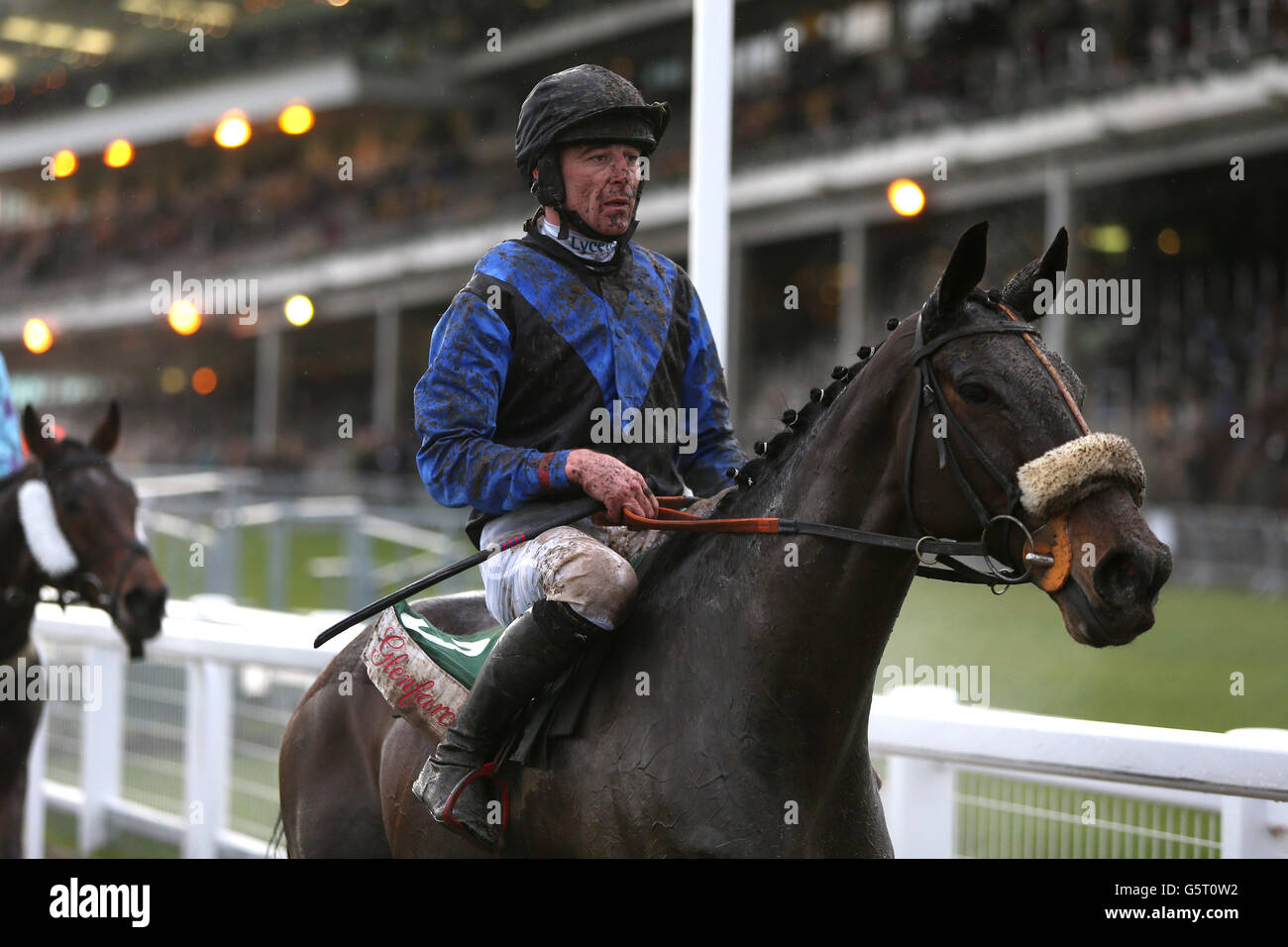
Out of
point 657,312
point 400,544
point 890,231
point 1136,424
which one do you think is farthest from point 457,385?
point 890,231

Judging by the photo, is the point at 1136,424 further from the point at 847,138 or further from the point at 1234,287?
the point at 847,138

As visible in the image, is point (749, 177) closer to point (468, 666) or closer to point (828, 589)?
point (468, 666)

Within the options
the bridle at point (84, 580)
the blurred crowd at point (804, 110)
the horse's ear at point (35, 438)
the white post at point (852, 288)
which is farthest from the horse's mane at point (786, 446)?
the white post at point (852, 288)

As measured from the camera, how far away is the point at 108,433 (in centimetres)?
491

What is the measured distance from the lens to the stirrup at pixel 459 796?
8.09ft

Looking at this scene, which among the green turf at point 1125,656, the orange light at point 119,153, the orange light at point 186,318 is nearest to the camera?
the green turf at point 1125,656

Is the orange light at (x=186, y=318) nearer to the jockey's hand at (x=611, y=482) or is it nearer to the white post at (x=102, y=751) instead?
the white post at (x=102, y=751)

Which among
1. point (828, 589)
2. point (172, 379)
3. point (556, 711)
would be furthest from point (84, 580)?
point (172, 379)

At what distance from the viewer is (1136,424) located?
13469 millimetres

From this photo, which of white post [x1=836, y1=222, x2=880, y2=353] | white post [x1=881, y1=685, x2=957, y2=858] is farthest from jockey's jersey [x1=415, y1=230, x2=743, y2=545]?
white post [x1=836, y1=222, x2=880, y2=353]

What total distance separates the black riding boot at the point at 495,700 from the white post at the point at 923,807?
148cm

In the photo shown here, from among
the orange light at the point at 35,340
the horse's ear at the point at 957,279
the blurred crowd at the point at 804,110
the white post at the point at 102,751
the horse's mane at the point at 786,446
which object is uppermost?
the blurred crowd at the point at 804,110
